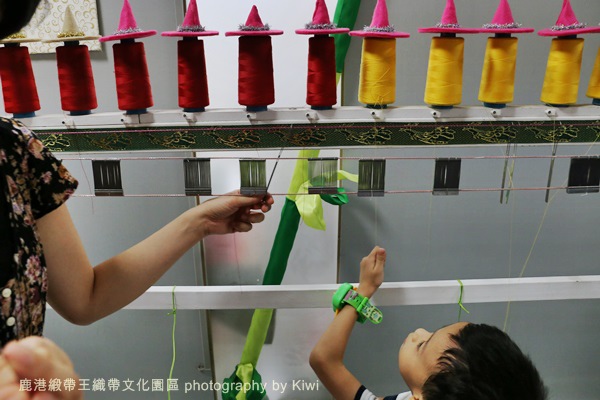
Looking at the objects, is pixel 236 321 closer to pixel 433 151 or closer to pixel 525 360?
pixel 433 151

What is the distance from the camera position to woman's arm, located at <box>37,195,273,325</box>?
2.26 feet

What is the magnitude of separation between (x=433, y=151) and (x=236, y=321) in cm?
85

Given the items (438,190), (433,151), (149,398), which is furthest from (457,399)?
(149,398)

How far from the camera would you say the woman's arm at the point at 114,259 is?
69cm

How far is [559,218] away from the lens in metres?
1.56

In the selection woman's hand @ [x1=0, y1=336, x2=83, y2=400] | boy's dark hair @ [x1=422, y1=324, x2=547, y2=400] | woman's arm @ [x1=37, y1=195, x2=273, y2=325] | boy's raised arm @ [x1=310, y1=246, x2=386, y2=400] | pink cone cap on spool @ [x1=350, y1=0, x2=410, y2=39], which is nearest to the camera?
woman's hand @ [x1=0, y1=336, x2=83, y2=400]

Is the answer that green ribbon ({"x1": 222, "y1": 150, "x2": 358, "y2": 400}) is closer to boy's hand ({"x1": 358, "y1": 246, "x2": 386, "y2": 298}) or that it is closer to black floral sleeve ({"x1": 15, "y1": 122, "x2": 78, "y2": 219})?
boy's hand ({"x1": 358, "y1": 246, "x2": 386, "y2": 298})

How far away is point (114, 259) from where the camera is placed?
31.1 inches

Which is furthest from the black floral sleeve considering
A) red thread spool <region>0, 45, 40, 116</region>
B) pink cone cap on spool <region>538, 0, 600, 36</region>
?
pink cone cap on spool <region>538, 0, 600, 36</region>

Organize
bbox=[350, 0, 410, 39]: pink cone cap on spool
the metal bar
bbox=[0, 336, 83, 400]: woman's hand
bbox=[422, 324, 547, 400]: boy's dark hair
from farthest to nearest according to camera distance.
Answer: the metal bar < bbox=[350, 0, 410, 39]: pink cone cap on spool < bbox=[422, 324, 547, 400]: boy's dark hair < bbox=[0, 336, 83, 400]: woman's hand

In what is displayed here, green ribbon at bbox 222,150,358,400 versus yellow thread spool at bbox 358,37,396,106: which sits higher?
yellow thread spool at bbox 358,37,396,106

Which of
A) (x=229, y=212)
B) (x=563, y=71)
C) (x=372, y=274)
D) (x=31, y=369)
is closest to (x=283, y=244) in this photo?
(x=372, y=274)

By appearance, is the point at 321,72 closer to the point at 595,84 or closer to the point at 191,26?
the point at 191,26

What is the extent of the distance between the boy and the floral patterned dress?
0.62 metres
